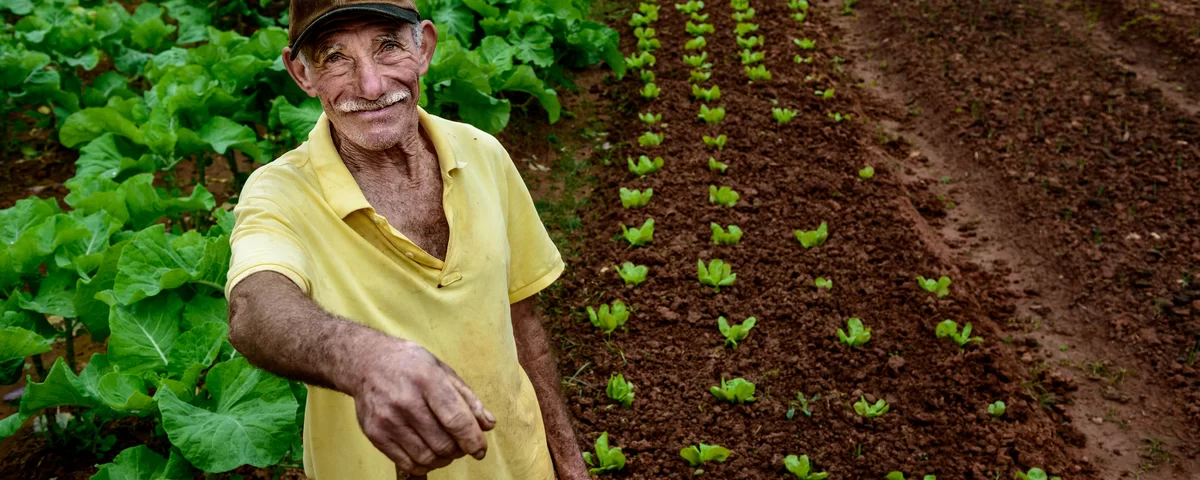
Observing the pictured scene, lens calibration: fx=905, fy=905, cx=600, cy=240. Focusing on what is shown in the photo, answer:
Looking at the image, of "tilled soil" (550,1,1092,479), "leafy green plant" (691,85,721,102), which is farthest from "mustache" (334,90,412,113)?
"leafy green plant" (691,85,721,102)

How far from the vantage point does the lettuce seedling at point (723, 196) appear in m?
5.43

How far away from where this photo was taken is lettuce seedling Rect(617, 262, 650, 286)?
4746 millimetres

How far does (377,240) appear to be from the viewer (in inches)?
65.3

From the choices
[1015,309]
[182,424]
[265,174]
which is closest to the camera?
[265,174]

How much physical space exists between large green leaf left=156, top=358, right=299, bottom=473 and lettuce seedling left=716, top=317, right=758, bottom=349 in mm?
2266

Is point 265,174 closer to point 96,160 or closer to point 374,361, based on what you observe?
point 374,361

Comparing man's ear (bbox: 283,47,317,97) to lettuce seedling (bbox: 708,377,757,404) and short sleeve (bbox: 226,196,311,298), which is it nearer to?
short sleeve (bbox: 226,196,311,298)

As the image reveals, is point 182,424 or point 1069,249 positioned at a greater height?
point 182,424

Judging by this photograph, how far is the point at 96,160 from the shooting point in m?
4.55

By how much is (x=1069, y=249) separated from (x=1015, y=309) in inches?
29.0

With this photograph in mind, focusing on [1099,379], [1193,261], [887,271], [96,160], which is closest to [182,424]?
[96,160]

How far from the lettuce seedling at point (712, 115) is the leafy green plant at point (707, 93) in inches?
8.9

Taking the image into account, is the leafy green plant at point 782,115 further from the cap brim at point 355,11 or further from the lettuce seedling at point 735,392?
the cap brim at point 355,11

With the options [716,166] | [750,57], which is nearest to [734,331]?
[716,166]
